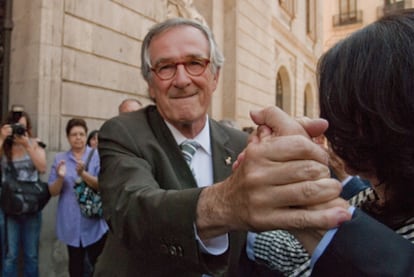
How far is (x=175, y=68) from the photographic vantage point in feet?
5.39

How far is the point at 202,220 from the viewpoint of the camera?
3.16 feet

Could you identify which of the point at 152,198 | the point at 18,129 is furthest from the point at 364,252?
the point at 18,129

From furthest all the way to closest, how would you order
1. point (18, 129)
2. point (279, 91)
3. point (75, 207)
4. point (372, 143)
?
point (279, 91), point (75, 207), point (18, 129), point (372, 143)

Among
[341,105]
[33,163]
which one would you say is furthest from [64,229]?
[341,105]

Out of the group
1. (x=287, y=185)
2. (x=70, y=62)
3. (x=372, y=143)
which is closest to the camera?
(x=287, y=185)

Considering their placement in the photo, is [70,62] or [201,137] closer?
[201,137]

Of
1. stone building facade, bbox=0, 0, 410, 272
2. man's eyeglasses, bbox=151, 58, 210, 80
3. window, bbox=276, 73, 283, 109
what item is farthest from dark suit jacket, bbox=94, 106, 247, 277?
window, bbox=276, 73, 283, 109

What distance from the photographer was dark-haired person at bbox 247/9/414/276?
82 centimetres

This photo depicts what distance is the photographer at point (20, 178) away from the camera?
386 centimetres

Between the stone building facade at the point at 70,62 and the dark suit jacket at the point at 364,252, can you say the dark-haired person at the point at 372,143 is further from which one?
the stone building facade at the point at 70,62

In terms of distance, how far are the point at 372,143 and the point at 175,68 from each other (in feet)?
2.78

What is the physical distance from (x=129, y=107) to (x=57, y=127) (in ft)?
3.70

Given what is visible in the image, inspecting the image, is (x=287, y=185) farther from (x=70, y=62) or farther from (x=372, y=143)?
(x=70, y=62)

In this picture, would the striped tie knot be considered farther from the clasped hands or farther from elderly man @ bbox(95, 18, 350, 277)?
the clasped hands
